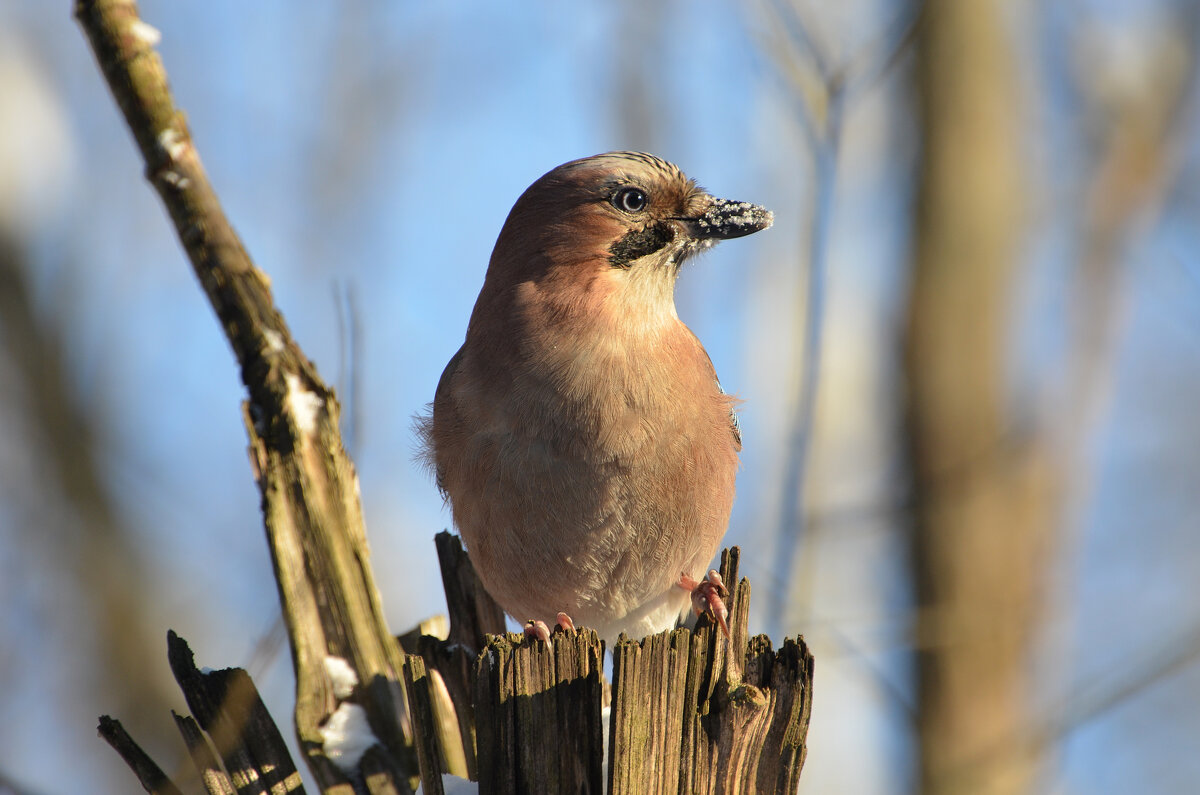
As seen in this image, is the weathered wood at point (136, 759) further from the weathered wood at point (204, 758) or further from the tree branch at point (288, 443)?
the tree branch at point (288, 443)

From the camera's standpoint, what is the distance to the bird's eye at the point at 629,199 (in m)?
3.98

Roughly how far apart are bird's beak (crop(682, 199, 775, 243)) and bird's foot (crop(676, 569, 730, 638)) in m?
1.30

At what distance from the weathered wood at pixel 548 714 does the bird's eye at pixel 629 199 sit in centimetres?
176

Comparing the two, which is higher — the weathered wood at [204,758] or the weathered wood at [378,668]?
the weathered wood at [378,668]

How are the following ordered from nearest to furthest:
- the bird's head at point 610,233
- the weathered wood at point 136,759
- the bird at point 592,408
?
the weathered wood at point 136,759 < the bird at point 592,408 < the bird's head at point 610,233

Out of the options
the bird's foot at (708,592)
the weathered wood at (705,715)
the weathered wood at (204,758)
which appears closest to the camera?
the weathered wood at (705,715)

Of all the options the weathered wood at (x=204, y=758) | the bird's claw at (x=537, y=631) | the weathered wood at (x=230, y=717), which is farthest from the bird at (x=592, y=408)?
the weathered wood at (x=204, y=758)

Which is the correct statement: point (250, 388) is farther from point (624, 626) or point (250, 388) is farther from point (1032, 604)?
point (1032, 604)

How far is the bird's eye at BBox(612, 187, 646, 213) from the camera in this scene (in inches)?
157

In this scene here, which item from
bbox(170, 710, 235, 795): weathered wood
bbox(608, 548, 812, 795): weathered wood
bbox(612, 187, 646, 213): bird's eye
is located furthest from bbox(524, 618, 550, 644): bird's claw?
bbox(612, 187, 646, 213): bird's eye

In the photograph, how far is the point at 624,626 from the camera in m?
4.44

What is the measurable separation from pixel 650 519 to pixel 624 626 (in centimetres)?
85

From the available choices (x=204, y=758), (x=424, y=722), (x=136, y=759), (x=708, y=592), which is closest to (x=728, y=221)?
(x=708, y=592)

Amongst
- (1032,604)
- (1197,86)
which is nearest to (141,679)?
(1032,604)
